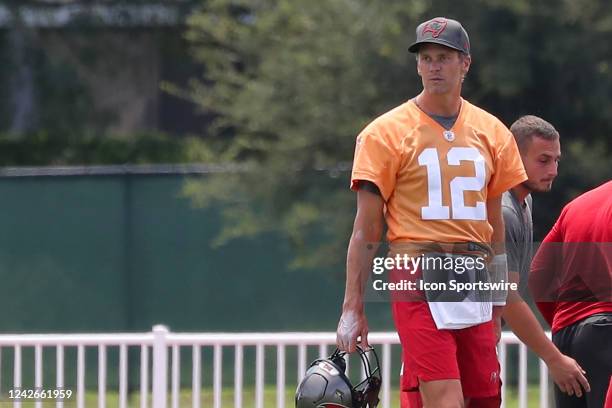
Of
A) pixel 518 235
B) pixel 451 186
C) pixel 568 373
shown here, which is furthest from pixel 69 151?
pixel 451 186

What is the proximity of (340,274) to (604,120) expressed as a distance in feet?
9.38

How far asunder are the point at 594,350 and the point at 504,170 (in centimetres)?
107

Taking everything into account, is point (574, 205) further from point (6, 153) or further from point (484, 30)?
point (6, 153)

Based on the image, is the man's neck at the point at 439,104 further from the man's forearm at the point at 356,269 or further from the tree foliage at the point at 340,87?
the tree foliage at the point at 340,87

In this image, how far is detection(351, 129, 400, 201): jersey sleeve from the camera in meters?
5.24

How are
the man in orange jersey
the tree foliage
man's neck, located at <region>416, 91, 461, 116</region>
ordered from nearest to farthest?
1. the man in orange jersey
2. man's neck, located at <region>416, 91, 461, 116</region>
3. the tree foliage

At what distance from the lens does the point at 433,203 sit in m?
5.27

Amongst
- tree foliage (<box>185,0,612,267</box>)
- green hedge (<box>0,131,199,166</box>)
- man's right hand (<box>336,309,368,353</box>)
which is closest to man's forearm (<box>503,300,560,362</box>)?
man's right hand (<box>336,309,368,353</box>)

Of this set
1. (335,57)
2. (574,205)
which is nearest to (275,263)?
(335,57)

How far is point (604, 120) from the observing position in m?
11.6

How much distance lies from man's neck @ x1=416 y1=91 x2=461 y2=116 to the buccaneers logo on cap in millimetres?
239

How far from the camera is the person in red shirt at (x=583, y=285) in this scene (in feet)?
19.3

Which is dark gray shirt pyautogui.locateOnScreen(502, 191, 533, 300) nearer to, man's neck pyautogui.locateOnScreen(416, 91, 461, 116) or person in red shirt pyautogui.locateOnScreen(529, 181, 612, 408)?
person in red shirt pyautogui.locateOnScreen(529, 181, 612, 408)

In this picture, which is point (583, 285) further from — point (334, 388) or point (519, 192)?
point (334, 388)
